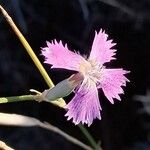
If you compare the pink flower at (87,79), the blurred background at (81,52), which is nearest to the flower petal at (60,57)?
the pink flower at (87,79)

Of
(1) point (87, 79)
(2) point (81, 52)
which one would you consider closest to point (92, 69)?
(1) point (87, 79)

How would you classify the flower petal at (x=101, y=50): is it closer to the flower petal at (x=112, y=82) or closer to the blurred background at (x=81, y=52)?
the flower petal at (x=112, y=82)

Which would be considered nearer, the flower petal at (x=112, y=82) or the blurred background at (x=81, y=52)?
the flower petal at (x=112, y=82)

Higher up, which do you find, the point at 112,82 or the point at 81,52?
the point at 81,52

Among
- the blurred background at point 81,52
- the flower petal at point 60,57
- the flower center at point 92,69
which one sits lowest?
the flower center at point 92,69

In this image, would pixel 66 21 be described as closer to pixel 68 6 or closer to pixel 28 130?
pixel 68 6

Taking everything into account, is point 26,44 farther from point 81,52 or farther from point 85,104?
point 81,52
